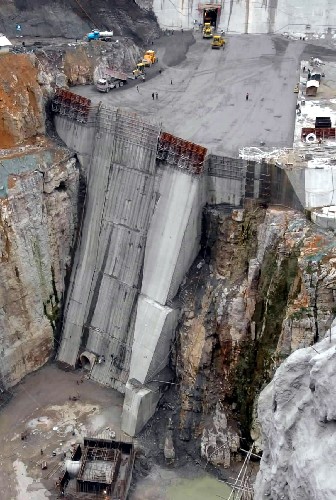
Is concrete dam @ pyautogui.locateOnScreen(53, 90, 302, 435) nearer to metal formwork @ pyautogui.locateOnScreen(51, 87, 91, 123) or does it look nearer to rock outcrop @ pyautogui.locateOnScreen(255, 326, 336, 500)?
metal formwork @ pyautogui.locateOnScreen(51, 87, 91, 123)

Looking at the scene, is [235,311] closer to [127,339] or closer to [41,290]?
[127,339]

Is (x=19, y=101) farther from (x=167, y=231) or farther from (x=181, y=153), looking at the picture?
(x=167, y=231)

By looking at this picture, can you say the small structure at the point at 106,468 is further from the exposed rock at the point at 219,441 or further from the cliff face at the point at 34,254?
the cliff face at the point at 34,254

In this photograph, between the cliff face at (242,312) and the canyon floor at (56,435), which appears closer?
the cliff face at (242,312)

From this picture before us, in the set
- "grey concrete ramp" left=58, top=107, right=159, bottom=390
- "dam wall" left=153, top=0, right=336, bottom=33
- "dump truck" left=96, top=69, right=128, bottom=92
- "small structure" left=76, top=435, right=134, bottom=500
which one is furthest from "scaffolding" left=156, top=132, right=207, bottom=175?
"dam wall" left=153, top=0, right=336, bottom=33

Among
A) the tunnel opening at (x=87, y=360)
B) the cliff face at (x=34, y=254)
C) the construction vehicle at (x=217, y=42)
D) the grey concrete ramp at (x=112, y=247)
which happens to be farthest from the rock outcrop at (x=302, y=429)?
the construction vehicle at (x=217, y=42)

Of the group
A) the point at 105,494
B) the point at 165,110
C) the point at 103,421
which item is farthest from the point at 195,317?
the point at 165,110

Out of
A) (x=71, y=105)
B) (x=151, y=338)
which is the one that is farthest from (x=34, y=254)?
(x=71, y=105)
